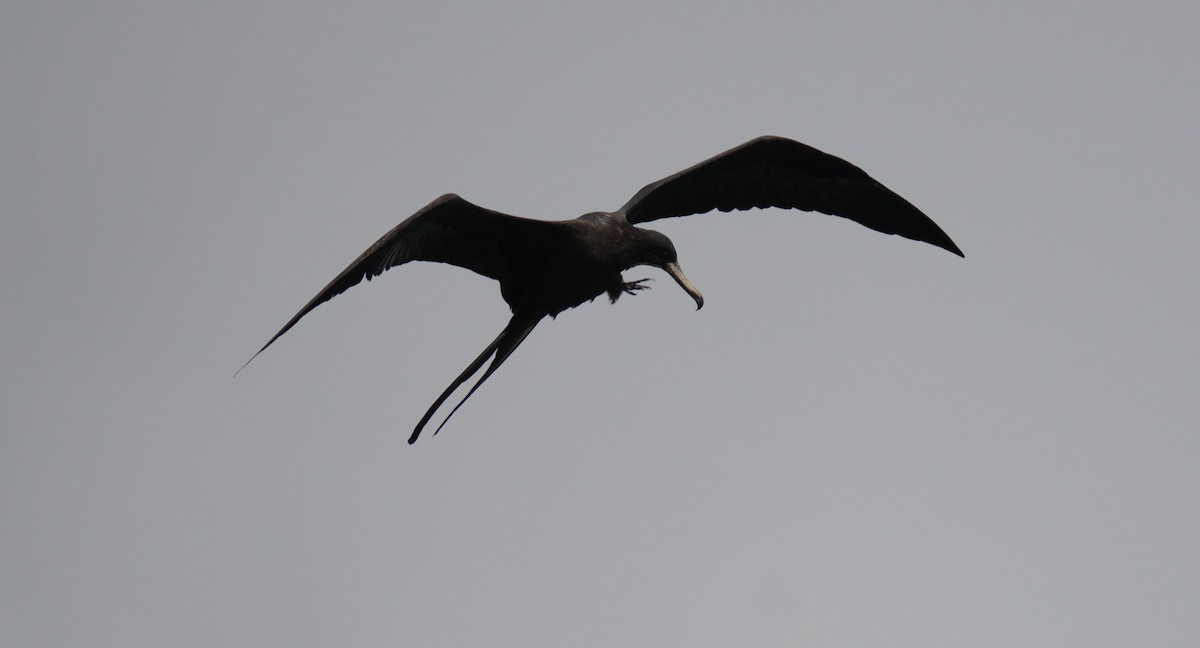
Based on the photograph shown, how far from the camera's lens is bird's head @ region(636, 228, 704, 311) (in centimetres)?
754

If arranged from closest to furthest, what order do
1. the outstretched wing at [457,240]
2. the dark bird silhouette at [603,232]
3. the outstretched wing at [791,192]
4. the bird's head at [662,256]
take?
the outstretched wing at [457,240]
the dark bird silhouette at [603,232]
the bird's head at [662,256]
the outstretched wing at [791,192]

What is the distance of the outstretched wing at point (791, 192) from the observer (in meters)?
8.41

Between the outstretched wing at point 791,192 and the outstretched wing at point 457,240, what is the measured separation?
41.7 inches

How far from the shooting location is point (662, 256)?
7.61m

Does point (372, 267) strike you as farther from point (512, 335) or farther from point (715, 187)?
point (715, 187)

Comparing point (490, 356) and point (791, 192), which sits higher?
point (791, 192)

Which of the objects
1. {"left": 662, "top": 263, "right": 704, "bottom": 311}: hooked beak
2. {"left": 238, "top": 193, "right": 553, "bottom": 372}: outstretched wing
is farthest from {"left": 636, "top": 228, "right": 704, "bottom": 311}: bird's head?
{"left": 238, "top": 193, "right": 553, "bottom": 372}: outstretched wing

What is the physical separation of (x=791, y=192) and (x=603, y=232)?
1785 mm

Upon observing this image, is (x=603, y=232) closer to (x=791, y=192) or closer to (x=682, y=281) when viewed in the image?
(x=682, y=281)

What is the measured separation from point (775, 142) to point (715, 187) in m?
0.48

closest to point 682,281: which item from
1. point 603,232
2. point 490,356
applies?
point 603,232

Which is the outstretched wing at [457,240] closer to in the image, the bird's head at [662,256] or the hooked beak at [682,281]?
the bird's head at [662,256]

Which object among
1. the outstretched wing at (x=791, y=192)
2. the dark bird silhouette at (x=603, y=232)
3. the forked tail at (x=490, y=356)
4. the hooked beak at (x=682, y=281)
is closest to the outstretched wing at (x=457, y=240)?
the dark bird silhouette at (x=603, y=232)

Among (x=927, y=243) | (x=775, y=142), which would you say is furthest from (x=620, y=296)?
(x=927, y=243)
